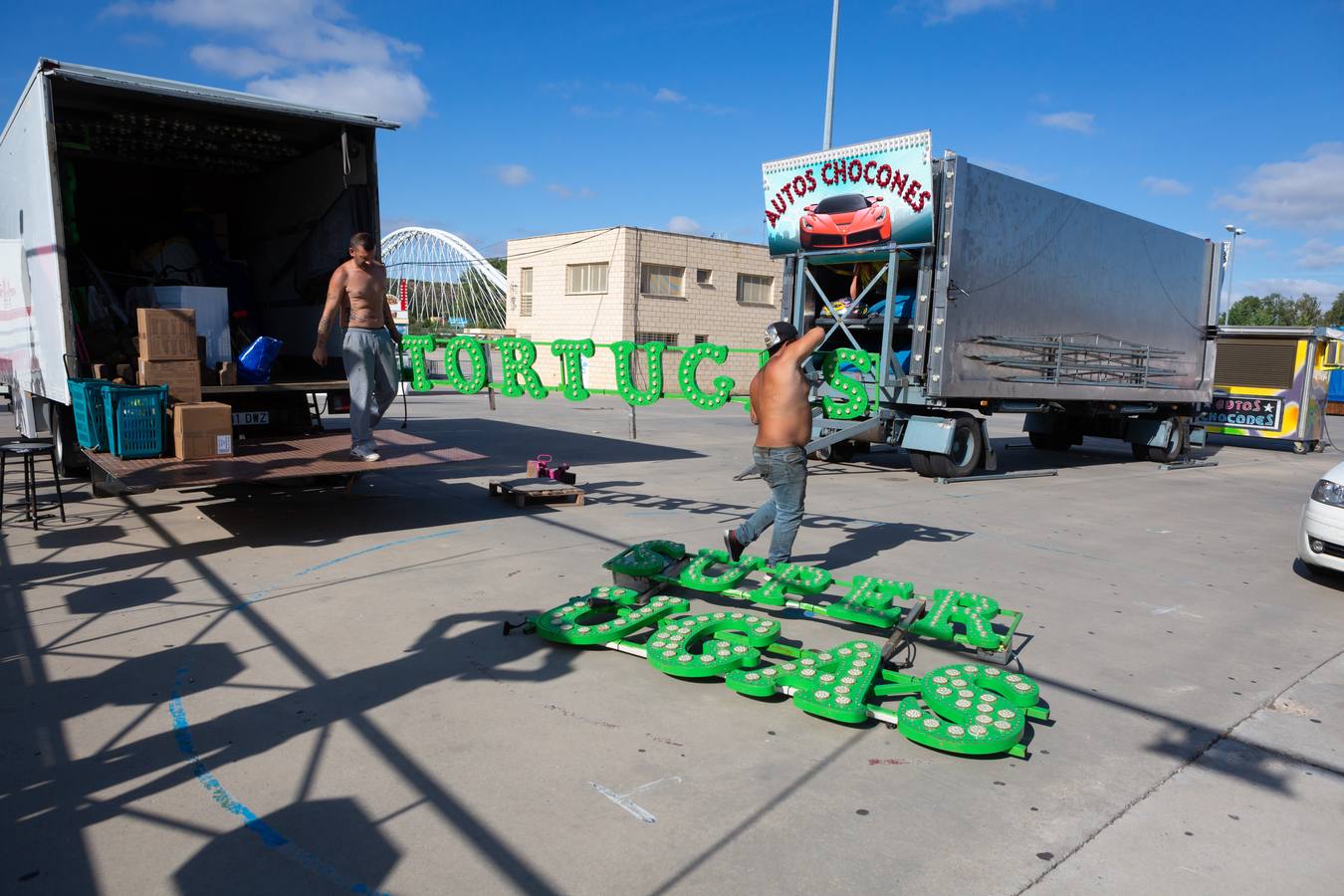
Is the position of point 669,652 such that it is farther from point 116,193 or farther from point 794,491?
point 116,193

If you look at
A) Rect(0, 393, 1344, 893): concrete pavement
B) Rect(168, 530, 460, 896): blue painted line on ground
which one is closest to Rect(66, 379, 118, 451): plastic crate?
Rect(0, 393, 1344, 893): concrete pavement

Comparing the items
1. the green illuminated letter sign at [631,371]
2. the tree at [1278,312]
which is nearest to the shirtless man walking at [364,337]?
the green illuminated letter sign at [631,371]

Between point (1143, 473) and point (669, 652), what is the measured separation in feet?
41.8

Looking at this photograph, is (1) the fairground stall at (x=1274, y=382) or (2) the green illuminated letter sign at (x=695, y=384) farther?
(1) the fairground stall at (x=1274, y=382)

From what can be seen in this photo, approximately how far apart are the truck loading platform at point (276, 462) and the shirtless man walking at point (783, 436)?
114 inches

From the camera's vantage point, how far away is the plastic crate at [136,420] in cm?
696

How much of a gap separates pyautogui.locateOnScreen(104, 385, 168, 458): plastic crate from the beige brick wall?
24.6 metres

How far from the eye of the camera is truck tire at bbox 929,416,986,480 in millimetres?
12188

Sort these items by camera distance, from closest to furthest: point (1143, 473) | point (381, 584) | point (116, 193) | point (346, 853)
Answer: point (346, 853) < point (381, 584) < point (116, 193) < point (1143, 473)

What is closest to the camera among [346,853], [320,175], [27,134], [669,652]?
[346,853]

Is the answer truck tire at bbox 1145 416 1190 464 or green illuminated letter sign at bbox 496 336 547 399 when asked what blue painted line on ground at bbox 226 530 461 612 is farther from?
truck tire at bbox 1145 416 1190 464

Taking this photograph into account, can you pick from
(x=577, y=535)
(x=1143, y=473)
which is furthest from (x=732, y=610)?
(x=1143, y=473)

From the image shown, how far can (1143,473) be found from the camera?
14.6m

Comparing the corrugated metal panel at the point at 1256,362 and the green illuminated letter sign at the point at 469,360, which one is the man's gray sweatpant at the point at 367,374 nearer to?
the green illuminated letter sign at the point at 469,360
